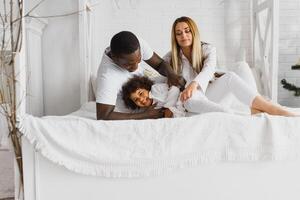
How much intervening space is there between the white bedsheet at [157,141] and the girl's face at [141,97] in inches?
20.8

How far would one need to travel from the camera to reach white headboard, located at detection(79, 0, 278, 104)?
2611mm

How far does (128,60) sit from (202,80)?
422mm

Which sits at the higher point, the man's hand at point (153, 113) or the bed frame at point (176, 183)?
the man's hand at point (153, 113)

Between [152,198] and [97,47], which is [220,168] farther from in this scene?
[97,47]

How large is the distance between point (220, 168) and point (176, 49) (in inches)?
39.6

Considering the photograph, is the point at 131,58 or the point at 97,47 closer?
the point at 131,58

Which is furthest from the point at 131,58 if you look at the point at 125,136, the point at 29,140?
the point at 29,140

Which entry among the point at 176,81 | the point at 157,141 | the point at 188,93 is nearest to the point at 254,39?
the point at 176,81

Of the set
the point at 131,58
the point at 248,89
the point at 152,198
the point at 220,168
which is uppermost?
the point at 131,58

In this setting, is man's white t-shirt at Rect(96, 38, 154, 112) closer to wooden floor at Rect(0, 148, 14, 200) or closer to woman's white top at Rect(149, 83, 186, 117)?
woman's white top at Rect(149, 83, 186, 117)

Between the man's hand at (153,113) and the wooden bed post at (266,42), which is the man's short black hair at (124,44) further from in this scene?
the wooden bed post at (266,42)

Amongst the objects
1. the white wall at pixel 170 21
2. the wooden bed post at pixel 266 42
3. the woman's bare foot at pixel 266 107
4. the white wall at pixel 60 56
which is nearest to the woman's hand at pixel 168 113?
the woman's bare foot at pixel 266 107

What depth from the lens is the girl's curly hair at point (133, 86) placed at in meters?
1.95

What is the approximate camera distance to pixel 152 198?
1449 mm
